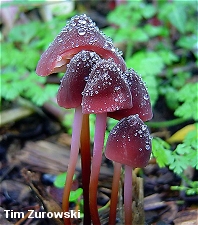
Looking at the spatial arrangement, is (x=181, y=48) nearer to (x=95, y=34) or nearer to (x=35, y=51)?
(x=35, y=51)

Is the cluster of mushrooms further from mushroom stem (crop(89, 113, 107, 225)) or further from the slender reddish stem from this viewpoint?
the slender reddish stem

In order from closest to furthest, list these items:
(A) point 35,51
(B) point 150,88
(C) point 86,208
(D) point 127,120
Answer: (D) point 127,120 → (C) point 86,208 → (B) point 150,88 → (A) point 35,51

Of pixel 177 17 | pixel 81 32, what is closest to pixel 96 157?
pixel 81 32

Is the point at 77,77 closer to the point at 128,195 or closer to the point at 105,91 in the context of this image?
the point at 105,91

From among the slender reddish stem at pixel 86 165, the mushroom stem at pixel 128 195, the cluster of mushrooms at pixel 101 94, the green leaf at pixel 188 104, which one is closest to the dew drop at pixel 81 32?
the cluster of mushrooms at pixel 101 94

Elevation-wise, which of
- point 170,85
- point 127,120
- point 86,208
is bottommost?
point 86,208

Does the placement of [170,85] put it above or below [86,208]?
above

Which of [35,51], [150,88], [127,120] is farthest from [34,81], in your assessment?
Answer: [127,120]
